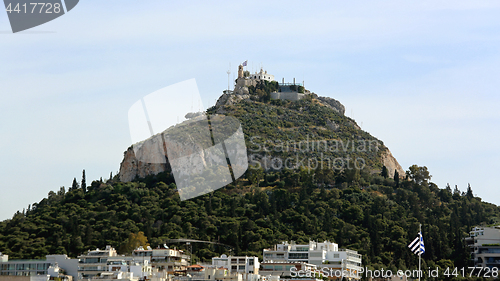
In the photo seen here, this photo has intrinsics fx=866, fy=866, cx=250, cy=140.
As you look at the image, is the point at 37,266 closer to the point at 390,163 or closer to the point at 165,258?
the point at 165,258

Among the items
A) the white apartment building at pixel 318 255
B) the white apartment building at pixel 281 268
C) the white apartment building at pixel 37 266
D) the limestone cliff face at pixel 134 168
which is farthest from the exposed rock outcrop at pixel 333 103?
the white apartment building at pixel 37 266

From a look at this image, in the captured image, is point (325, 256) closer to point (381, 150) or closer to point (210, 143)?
point (210, 143)

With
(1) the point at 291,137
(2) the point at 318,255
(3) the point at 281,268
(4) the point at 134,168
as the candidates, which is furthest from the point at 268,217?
(1) the point at 291,137

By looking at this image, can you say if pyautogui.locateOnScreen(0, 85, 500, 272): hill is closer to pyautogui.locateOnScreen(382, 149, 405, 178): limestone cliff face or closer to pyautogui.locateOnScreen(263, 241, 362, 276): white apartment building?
pyautogui.locateOnScreen(382, 149, 405, 178): limestone cliff face

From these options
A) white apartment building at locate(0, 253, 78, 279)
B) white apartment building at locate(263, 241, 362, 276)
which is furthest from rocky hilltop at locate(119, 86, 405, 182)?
white apartment building at locate(0, 253, 78, 279)

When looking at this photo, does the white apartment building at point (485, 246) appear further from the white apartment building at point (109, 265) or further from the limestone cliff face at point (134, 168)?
the limestone cliff face at point (134, 168)

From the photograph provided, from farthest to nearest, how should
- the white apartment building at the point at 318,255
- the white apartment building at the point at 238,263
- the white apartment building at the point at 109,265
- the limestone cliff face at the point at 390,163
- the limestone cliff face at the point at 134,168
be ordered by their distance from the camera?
the limestone cliff face at the point at 390,163
the limestone cliff face at the point at 134,168
the white apartment building at the point at 318,255
the white apartment building at the point at 238,263
the white apartment building at the point at 109,265
